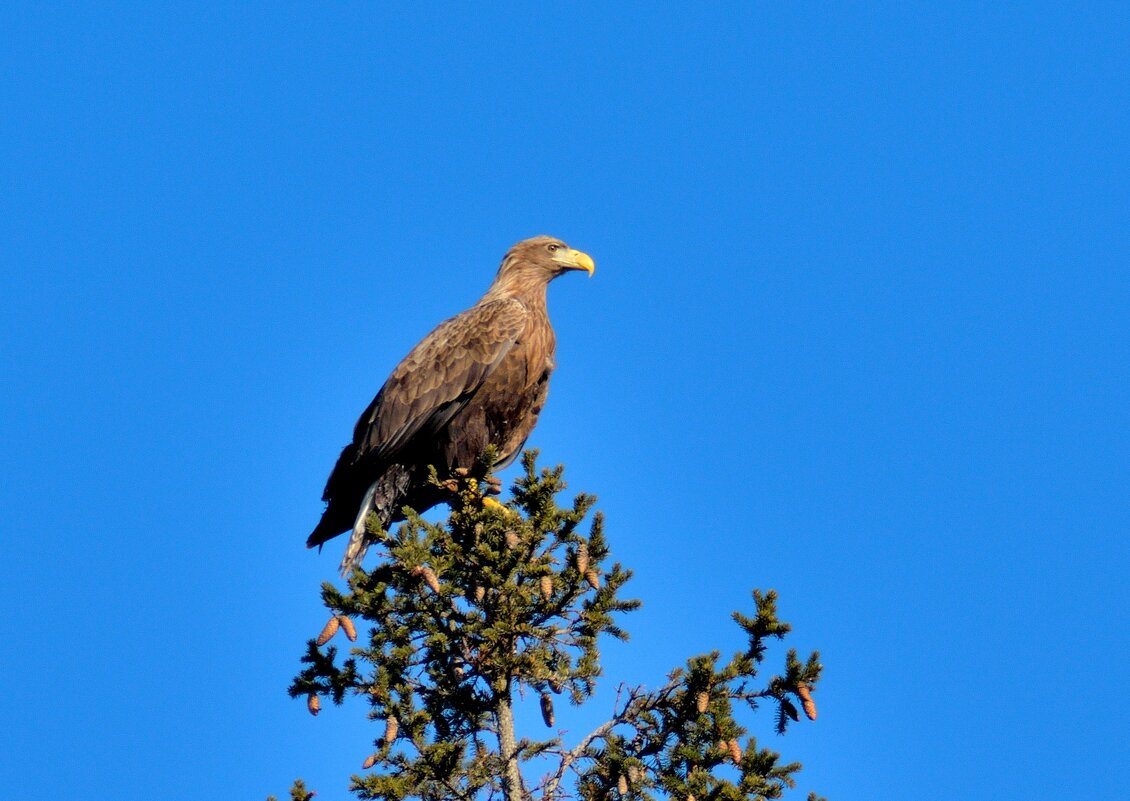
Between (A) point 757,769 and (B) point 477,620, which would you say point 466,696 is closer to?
(B) point 477,620

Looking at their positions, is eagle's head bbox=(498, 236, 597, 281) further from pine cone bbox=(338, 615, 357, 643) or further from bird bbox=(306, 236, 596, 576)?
pine cone bbox=(338, 615, 357, 643)

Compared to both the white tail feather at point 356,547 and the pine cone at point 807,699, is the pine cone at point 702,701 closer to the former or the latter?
the pine cone at point 807,699

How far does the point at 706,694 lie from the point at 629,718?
47cm

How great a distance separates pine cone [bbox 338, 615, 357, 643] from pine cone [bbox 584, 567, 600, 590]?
113cm

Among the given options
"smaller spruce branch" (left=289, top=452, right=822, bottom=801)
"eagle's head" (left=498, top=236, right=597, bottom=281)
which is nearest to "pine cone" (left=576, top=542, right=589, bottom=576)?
"smaller spruce branch" (left=289, top=452, right=822, bottom=801)

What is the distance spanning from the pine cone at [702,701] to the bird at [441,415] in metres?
2.94

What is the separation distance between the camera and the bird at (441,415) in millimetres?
8336

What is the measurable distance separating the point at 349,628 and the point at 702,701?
171 centimetres

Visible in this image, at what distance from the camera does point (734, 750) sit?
5520 millimetres

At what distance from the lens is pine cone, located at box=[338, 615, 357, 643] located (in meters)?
6.05

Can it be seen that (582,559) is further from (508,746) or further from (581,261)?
(581,261)

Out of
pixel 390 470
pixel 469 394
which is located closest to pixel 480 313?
pixel 469 394

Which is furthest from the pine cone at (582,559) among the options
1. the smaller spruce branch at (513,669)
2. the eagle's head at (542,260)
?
the eagle's head at (542,260)

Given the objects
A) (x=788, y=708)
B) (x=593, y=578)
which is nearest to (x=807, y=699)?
(x=788, y=708)
